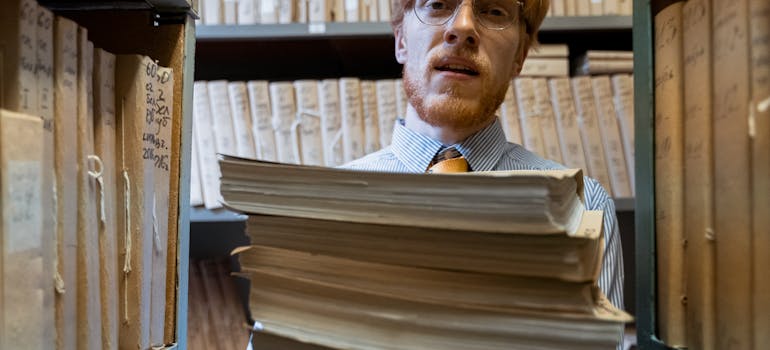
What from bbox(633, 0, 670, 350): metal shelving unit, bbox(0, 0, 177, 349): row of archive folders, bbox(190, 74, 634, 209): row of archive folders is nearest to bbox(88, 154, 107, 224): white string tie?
bbox(0, 0, 177, 349): row of archive folders

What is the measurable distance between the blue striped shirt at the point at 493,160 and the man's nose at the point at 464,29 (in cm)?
17

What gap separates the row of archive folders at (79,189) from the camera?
0.40 m

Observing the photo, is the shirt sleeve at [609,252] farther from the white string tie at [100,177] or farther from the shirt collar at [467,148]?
the white string tie at [100,177]

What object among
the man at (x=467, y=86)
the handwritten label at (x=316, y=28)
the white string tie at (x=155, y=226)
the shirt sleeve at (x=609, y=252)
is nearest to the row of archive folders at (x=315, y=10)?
the handwritten label at (x=316, y=28)

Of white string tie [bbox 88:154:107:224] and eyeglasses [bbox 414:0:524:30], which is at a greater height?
eyeglasses [bbox 414:0:524:30]

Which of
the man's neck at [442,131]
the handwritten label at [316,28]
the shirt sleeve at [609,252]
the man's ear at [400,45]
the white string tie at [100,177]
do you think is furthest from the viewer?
the handwritten label at [316,28]

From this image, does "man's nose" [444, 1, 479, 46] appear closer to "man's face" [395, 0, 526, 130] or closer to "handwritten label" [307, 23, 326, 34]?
"man's face" [395, 0, 526, 130]

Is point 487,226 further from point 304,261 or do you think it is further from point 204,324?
point 204,324

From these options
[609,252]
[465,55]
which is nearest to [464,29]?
[465,55]

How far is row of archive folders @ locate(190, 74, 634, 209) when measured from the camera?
1348mm

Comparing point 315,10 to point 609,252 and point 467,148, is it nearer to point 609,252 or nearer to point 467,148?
point 467,148

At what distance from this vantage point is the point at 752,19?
36 cm

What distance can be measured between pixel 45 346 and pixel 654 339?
454 mm

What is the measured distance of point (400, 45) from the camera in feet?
3.77
